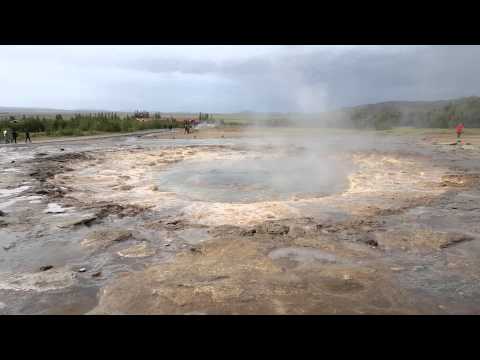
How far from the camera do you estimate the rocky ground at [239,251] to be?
3.91m

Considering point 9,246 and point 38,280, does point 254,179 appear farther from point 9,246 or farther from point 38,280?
point 38,280

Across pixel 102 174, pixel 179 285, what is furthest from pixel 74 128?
pixel 179 285

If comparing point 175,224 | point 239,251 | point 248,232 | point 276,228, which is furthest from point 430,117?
point 239,251

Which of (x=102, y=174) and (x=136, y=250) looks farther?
(x=102, y=174)

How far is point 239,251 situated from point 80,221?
3741 mm

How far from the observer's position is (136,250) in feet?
18.1

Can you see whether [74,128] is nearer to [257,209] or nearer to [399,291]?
[257,209]

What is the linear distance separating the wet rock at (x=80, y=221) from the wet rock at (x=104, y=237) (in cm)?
75

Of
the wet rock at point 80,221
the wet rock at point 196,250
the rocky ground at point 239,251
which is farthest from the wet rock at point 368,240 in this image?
the wet rock at point 80,221

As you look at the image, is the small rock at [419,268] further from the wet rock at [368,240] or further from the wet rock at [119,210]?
the wet rock at [119,210]

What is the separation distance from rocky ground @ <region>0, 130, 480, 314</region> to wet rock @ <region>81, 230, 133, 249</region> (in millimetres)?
36

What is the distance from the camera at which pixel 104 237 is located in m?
6.08
